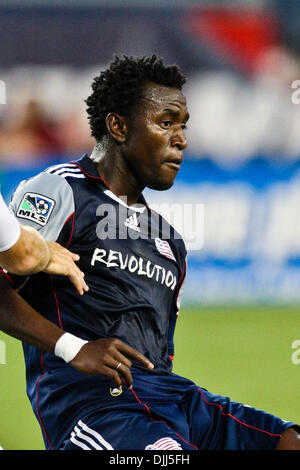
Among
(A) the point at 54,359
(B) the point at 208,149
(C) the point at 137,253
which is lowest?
(A) the point at 54,359

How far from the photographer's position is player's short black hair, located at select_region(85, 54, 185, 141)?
11.5ft

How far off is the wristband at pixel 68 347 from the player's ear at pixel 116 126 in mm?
1038

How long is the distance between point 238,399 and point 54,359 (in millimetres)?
2856

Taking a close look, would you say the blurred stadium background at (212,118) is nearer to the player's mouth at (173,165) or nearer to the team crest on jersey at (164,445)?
the player's mouth at (173,165)

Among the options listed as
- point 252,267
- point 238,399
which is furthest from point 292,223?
point 238,399

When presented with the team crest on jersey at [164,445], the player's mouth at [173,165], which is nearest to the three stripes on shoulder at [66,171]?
the player's mouth at [173,165]

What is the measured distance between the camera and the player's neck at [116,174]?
3.45 metres

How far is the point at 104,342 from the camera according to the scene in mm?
2809

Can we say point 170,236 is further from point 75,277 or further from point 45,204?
point 75,277

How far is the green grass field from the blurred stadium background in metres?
0.03

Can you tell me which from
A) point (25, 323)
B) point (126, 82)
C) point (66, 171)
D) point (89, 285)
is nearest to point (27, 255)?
point (25, 323)

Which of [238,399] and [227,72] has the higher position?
[227,72]

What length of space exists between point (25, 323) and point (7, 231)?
0.49 metres
